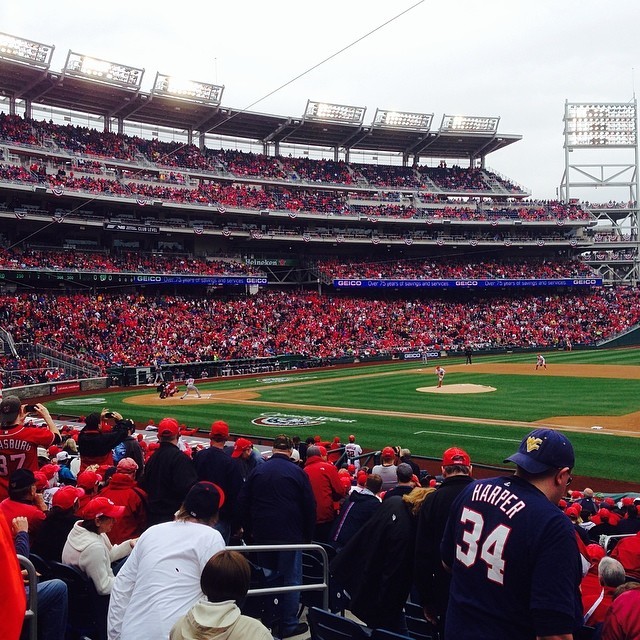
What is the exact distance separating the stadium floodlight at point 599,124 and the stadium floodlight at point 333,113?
3032cm

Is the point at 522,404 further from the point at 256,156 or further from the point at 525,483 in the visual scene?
the point at 256,156

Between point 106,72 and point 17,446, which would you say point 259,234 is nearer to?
point 106,72

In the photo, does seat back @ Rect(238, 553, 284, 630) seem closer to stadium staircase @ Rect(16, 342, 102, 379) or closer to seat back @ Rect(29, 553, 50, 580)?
seat back @ Rect(29, 553, 50, 580)

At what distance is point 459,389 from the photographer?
3142 centimetres

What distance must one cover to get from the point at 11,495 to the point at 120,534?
1.07 meters

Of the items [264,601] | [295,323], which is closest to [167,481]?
[264,601]

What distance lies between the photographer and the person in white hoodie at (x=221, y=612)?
2900 mm

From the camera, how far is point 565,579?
9.99 ft

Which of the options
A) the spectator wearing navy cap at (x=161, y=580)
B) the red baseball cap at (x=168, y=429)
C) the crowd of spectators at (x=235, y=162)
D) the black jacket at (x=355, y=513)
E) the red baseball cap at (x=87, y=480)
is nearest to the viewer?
the spectator wearing navy cap at (x=161, y=580)

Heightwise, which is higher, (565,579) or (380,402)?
(565,579)

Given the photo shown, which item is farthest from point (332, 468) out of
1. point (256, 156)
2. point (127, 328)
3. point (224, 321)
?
point (256, 156)

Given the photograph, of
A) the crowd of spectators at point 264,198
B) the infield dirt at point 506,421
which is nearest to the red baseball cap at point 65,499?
the infield dirt at point 506,421

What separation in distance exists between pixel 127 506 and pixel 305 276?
5641 cm

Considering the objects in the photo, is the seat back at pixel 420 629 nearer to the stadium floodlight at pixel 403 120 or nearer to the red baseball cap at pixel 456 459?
the red baseball cap at pixel 456 459
